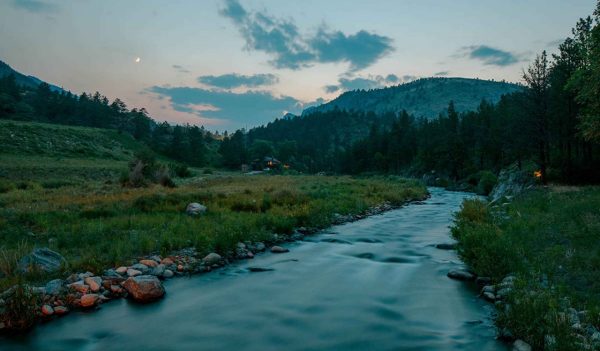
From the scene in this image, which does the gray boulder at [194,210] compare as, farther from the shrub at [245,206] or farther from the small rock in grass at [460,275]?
the small rock in grass at [460,275]

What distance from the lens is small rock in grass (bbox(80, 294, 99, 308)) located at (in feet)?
29.4

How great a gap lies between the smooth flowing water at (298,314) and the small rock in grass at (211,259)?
0.50 metres

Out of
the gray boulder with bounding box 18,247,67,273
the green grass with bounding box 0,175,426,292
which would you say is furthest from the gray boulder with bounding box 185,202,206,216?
the gray boulder with bounding box 18,247,67,273

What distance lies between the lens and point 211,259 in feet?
41.6

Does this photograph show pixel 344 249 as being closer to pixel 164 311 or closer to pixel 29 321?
pixel 164 311

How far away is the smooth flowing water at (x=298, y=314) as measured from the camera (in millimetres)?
7477

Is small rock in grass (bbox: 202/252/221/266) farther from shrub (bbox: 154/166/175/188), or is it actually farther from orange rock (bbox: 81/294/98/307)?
shrub (bbox: 154/166/175/188)

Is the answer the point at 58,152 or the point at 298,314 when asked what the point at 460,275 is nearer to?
the point at 298,314

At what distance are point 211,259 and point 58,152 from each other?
3028 inches

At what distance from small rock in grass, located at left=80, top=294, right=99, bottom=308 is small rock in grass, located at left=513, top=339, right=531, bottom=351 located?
8871mm

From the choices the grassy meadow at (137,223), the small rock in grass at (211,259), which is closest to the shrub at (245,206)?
the grassy meadow at (137,223)

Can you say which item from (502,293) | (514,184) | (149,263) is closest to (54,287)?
(149,263)

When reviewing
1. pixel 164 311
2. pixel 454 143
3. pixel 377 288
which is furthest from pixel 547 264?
pixel 454 143

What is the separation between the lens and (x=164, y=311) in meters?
9.00
